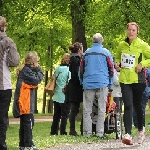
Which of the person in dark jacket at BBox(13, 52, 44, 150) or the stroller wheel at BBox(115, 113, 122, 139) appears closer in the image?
the person in dark jacket at BBox(13, 52, 44, 150)

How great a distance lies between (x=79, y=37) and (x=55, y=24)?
11.0 m

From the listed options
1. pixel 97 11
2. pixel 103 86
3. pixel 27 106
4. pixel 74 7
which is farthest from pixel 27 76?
pixel 97 11

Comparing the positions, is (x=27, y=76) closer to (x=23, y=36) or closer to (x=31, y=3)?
(x=31, y=3)

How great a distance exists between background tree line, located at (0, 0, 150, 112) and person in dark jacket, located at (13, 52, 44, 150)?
32.7 ft

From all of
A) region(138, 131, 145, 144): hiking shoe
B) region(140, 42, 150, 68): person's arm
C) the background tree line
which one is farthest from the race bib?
the background tree line

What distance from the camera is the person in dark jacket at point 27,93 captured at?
9156mm

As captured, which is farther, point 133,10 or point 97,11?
point 97,11

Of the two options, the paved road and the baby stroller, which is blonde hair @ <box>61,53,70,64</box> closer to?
the baby stroller

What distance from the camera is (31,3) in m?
26.4

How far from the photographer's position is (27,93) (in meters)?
9.17

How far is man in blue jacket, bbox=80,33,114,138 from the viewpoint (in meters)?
11.7

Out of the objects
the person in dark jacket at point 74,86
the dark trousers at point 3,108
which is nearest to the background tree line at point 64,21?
the person in dark jacket at point 74,86

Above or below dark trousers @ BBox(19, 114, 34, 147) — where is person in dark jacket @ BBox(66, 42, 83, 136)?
above

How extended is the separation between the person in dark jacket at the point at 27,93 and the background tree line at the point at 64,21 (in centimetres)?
996
